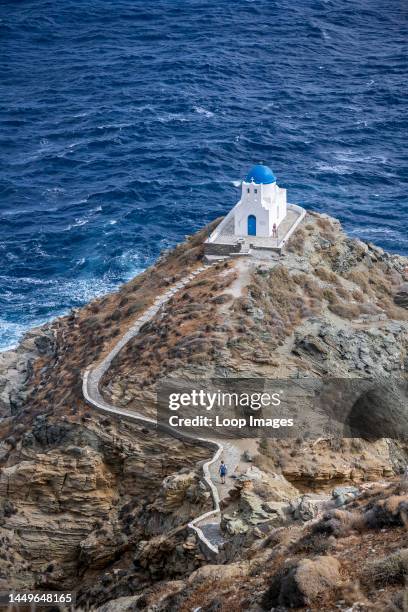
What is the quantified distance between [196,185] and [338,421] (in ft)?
199

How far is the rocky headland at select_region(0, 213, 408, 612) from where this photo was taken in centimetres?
4803

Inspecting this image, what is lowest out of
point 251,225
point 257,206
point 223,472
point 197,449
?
point 197,449

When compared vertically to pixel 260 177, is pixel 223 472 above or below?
below

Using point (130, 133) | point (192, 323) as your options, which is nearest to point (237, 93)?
point (130, 133)

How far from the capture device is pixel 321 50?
16200cm

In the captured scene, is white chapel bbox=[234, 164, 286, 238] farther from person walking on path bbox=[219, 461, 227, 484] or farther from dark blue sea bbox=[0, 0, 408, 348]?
dark blue sea bbox=[0, 0, 408, 348]

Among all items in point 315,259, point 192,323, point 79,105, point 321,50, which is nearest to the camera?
point 192,323

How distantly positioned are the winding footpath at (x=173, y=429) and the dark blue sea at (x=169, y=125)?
82.7 feet

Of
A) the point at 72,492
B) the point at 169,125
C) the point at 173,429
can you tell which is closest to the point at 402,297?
the point at 173,429

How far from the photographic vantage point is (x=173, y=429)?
222 ft

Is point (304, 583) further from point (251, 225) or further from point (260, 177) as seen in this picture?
point (260, 177)

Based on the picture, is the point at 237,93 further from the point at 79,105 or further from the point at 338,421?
the point at 338,421

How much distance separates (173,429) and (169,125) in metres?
79.4

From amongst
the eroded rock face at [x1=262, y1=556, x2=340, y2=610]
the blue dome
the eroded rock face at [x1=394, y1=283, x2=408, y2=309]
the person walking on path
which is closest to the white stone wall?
the blue dome
